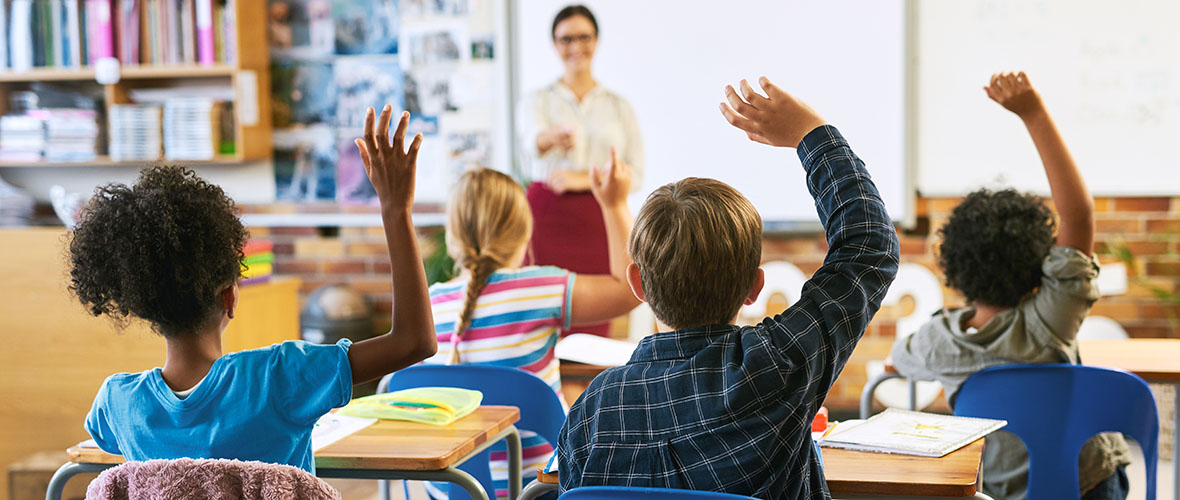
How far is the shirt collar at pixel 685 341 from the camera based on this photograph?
1208 millimetres

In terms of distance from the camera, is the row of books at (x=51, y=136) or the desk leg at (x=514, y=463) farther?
the row of books at (x=51, y=136)

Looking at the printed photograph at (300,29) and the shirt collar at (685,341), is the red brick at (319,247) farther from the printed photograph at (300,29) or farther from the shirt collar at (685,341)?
the shirt collar at (685,341)

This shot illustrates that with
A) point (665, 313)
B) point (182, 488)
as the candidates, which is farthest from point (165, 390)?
point (665, 313)

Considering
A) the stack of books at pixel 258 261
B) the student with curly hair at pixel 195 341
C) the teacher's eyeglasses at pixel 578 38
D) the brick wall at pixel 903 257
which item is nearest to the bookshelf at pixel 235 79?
the brick wall at pixel 903 257

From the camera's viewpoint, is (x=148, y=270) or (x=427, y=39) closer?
(x=148, y=270)

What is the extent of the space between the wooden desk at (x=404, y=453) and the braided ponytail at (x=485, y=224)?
1.40 ft

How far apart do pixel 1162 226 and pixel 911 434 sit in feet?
9.06

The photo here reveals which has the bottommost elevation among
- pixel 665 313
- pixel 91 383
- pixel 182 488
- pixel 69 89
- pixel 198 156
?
pixel 91 383

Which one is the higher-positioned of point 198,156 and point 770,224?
point 198,156

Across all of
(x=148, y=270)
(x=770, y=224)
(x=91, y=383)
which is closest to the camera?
(x=148, y=270)

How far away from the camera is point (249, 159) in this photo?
4.39m

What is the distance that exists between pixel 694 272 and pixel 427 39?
131 inches

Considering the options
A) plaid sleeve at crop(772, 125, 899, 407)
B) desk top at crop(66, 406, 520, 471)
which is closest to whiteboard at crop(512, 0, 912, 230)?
desk top at crop(66, 406, 520, 471)

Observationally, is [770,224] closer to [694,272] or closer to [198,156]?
[198,156]
